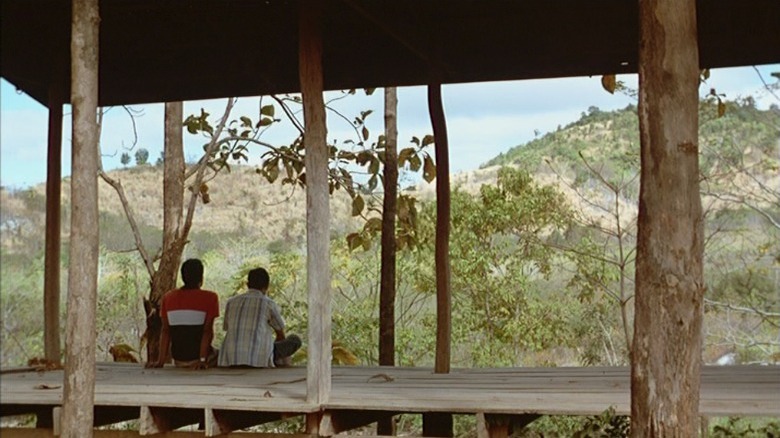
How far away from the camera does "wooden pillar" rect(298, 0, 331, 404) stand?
566cm

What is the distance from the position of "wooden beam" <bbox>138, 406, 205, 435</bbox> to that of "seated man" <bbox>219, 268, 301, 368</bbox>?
41.0 inches

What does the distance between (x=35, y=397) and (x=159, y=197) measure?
1769 cm

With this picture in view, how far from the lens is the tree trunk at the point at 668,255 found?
3674 millimetres

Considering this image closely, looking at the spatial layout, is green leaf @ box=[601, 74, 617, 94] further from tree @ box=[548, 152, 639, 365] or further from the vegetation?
tree @ box=[548, 152, 639, 365]

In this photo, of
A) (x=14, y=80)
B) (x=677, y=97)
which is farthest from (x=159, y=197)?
(x=677, y=97)

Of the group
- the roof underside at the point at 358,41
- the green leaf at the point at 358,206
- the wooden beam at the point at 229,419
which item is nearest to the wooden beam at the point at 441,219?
the roof underside at the point at 358,41

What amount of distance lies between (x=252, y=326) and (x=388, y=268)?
60.8 inches

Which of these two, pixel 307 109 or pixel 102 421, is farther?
pixel 102 421

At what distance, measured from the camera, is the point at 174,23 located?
743 centimetres

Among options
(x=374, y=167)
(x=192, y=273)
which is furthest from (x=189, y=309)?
(x=374, y=167)

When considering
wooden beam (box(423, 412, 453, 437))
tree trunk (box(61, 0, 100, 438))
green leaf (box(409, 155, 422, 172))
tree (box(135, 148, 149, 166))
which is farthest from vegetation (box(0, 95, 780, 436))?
tree trunk (box(61, 0, 100, 438))

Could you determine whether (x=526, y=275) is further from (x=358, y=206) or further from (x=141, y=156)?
(x=141, y=156)

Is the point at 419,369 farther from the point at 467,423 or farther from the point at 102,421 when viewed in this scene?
the point at 467,423

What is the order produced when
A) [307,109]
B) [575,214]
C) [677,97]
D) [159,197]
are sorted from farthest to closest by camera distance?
[159,197] → [575,214] → [307,109] → [677,97]
